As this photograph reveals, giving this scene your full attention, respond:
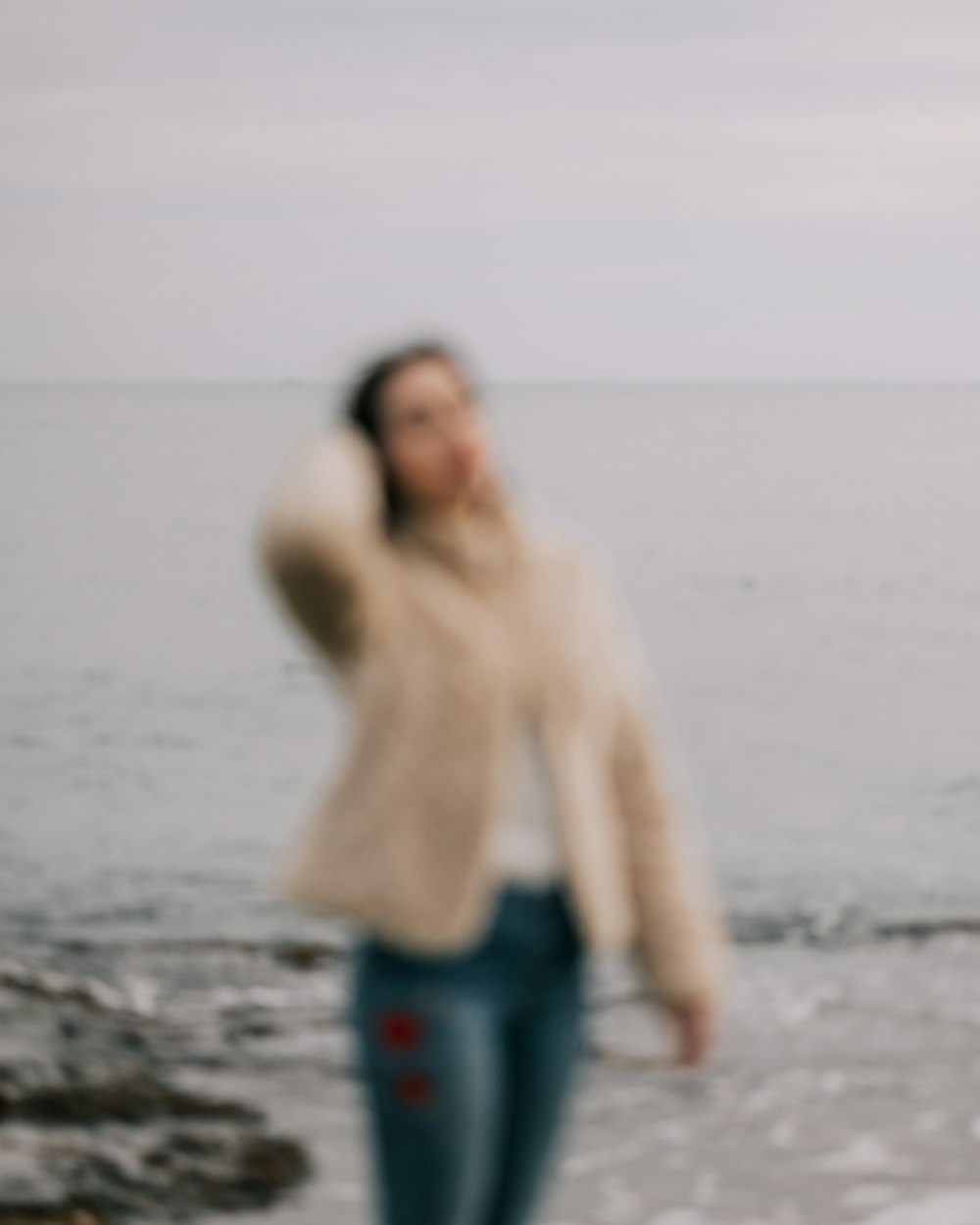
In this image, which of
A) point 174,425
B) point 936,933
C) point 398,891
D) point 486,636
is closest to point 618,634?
point 486,636

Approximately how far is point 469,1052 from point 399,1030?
0.35 feet

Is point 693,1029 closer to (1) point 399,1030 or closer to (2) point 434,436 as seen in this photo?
(1) point 399,1030

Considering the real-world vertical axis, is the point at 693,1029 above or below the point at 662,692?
below

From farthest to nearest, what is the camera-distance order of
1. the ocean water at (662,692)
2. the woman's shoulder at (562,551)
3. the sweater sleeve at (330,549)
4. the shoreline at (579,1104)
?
the ocean water at (662,692)
the shoreline at (579,1104)
the woman's shoulder at (562,551)
the sweater sleeve at (330,549)

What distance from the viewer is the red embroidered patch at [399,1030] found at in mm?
3316

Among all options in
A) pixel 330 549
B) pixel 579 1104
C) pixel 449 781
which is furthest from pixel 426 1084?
pixel 579 1104

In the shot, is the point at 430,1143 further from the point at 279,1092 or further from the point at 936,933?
the point at 936,933

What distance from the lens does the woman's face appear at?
3.41 metres

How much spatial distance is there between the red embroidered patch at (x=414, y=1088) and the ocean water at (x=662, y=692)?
3.08ft

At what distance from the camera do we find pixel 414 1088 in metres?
3.35

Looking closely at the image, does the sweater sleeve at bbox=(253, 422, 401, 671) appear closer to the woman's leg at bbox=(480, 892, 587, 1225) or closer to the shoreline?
the woman's leg at bbox=(480, 892, 587, 1225)

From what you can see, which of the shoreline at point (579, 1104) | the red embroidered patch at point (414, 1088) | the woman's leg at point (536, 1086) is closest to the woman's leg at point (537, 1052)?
the woman's leg at point (536, 1086)

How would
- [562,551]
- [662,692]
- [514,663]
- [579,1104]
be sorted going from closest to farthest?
[514,663], [562,551], [579,1104], [662,692]

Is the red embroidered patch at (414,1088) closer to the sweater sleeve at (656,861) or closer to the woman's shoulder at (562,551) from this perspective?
the sweater sleeve at (656,861)
